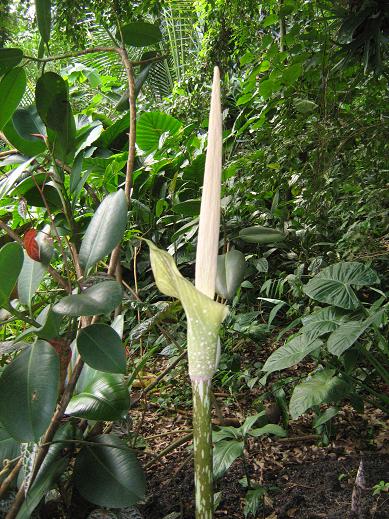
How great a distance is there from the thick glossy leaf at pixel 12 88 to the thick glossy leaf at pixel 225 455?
78 centimetres

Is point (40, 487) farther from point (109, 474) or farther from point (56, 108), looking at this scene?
point (56, 108)

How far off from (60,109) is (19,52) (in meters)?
0.13

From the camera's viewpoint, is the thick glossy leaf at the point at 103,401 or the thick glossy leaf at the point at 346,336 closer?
the thick glossy leaf at the point at 103,401

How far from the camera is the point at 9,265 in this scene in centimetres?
75

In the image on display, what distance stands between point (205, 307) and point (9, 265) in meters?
0.40

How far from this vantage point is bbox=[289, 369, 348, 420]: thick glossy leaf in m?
1.07

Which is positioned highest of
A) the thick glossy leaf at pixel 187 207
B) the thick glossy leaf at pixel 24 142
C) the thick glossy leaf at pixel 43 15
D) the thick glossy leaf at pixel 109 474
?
the thick glossy leaf at pixel 43 15

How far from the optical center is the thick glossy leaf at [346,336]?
1.05m

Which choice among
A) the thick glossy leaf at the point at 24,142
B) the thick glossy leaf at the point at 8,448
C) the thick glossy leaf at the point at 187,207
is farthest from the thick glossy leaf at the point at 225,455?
the thick glossy leaf at the point at 24,142

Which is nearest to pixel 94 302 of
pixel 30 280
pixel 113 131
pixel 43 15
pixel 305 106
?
pixel 30 280

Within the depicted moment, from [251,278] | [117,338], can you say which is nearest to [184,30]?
[251,278]

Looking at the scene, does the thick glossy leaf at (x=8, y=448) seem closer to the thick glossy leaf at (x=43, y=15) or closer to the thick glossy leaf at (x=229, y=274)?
the thick glossy leaf at (x=229, y=274)

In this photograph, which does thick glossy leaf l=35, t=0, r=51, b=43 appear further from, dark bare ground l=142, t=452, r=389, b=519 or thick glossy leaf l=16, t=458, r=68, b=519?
dark bare ground l=142, t=452, r=389, b=519

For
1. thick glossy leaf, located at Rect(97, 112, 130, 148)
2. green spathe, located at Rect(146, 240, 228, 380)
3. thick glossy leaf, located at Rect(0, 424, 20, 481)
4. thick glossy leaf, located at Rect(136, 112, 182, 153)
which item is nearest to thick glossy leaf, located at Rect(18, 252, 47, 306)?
thick glossy leaf, located at Rect(0, 424, 20, 481)
